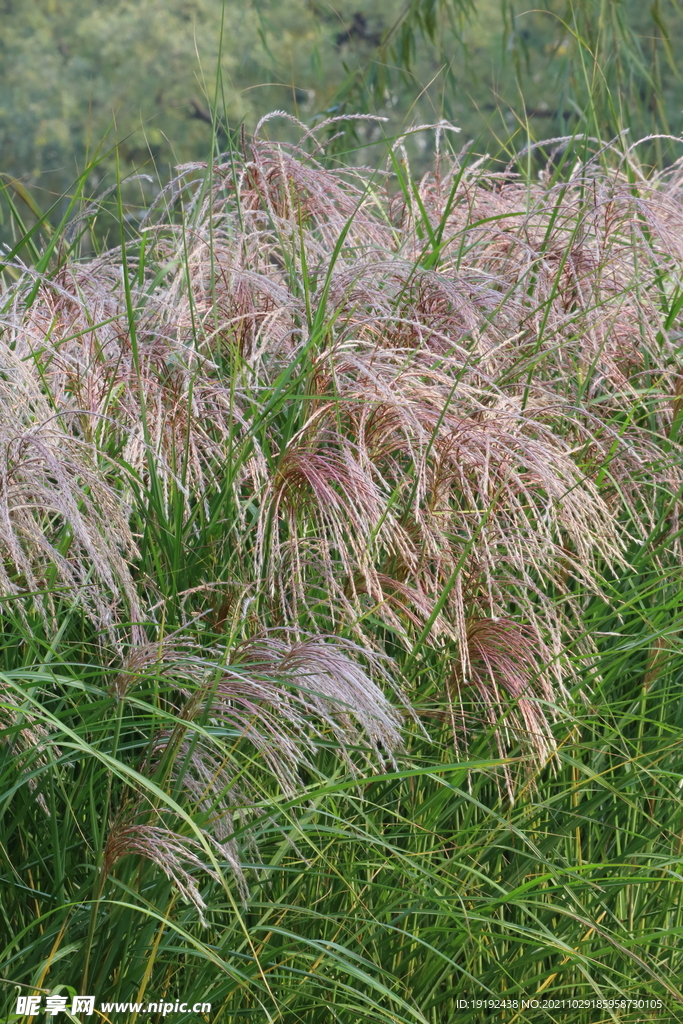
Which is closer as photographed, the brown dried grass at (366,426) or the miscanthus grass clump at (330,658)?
the miscanthus grass clump at (330,658)

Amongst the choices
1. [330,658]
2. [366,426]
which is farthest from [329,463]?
[330,658]

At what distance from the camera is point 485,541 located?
160 cm

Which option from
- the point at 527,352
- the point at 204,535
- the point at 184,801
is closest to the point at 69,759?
the point at 184,801

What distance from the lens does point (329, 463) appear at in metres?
1.57

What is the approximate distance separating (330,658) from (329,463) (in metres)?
0.40

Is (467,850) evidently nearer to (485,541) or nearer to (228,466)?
(485,541)

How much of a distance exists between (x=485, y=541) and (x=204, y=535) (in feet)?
1.46

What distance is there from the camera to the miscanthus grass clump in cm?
137

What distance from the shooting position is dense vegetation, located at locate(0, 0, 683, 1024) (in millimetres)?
1368

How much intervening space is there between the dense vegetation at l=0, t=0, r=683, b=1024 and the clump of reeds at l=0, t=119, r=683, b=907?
11 millimetres

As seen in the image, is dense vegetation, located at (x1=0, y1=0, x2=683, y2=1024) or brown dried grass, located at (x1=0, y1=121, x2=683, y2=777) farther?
brown dried grass, located at (x1=0, y1=121, x2=683, y2=777)

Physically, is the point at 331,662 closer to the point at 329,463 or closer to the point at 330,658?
the point at 330,658

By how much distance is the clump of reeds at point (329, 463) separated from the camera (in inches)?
55.4

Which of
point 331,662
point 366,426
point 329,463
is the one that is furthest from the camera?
point 366,426
